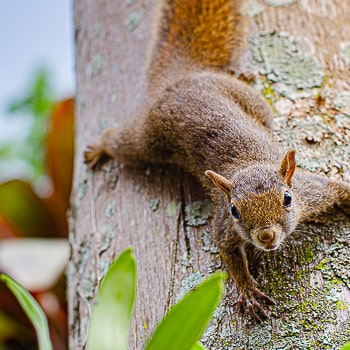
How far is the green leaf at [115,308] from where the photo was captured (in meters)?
0.84

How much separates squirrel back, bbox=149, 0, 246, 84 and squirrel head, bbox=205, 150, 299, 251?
0.68 m

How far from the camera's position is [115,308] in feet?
2.85

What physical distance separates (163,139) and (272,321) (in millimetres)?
951

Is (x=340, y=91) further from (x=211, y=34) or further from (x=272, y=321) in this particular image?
(x=272, y=321)

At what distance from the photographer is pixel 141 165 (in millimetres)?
2131

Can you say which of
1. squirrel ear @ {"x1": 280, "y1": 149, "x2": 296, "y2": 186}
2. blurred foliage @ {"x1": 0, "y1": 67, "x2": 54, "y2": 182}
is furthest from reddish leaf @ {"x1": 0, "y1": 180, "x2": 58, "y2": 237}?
squirrel ear @ {"x1": 280, "y1": 149, "x2": 296, "y2": 186}

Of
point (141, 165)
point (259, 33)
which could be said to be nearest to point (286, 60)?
point (259, 33)

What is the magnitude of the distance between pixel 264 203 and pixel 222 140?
1.42 ft

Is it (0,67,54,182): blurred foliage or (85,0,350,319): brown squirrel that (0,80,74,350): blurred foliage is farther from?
(85,0,350,319): brown squirrel

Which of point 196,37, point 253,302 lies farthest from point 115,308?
point 196,37

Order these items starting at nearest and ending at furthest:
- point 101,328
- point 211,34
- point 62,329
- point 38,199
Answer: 1. point 101,328
2. point 211,34
3. point 62,329
4. point 38,199

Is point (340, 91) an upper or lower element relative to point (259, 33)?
lower

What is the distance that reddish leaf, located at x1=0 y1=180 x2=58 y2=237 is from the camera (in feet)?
12.6

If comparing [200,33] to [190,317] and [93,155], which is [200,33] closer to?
[93,155]
